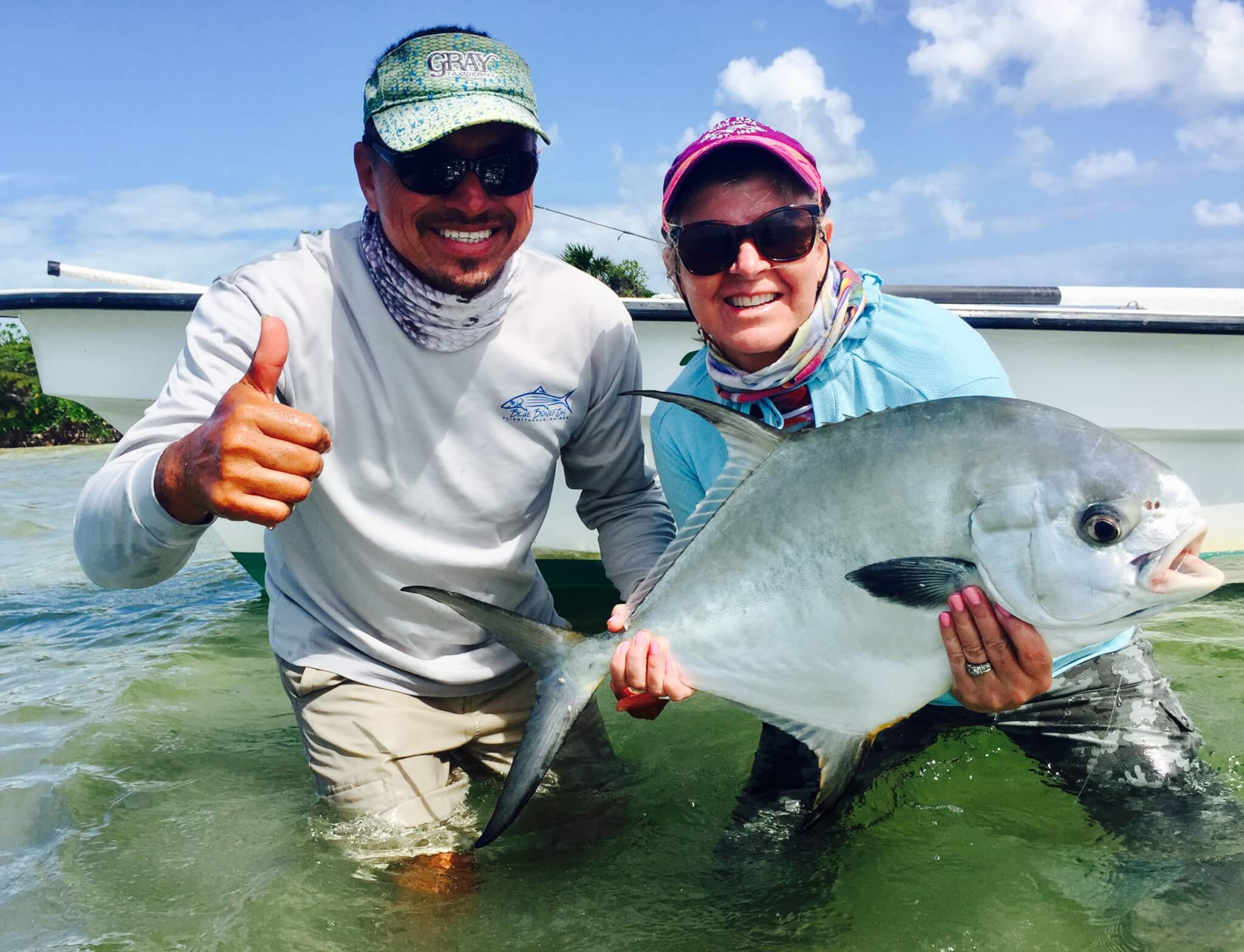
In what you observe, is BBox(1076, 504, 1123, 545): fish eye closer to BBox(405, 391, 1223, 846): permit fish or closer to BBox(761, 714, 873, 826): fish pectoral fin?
BBox(405, 391, 1223, 846): permit fish

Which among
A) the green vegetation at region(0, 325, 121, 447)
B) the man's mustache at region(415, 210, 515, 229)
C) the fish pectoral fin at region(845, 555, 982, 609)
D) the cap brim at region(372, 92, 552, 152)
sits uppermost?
the cap brim at region(372, 92, 552, 152)

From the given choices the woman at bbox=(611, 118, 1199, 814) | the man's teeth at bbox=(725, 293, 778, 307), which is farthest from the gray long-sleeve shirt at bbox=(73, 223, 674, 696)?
the man's teeth at bbox=(725, 293, 778, 307)

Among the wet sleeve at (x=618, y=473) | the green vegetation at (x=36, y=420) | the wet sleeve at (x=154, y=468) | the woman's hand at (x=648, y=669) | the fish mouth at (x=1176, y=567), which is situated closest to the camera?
the fish mouth at (x=1176, y=567)

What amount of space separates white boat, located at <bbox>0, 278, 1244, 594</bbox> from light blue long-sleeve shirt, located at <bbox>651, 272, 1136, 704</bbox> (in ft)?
5.69

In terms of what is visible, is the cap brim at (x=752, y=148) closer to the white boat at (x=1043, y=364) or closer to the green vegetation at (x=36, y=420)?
the white boat at (x=1043, y=364)

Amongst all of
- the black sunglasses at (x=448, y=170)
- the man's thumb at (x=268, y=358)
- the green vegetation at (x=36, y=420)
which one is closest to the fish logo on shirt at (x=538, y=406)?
the black sunglasses at (x=448, y=170)

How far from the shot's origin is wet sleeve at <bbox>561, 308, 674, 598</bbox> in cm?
258

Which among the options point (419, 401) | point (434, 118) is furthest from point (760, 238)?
point (419, 401)

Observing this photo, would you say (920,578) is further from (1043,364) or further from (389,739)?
(1043,364)

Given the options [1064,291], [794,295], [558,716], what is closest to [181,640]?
[558,716]

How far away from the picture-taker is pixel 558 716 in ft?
6.48

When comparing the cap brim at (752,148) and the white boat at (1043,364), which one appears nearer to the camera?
the cap brim at (752,148)

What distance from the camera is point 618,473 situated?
2.69m

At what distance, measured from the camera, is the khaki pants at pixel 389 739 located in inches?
92.3
